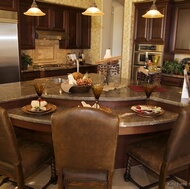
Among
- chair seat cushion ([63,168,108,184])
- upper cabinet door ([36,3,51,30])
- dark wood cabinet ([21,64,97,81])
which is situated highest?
upper cabinet door ([36,3,51,30])

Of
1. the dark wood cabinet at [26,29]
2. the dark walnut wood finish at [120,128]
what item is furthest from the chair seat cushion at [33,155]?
the dark wood cabinet at [26,29]

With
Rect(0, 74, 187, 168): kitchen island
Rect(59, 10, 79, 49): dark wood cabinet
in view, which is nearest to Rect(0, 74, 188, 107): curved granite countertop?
Rect(0, 74, 187, 168): kitchen island

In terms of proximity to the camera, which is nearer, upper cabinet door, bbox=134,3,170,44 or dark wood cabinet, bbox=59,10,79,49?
upper cabinet door, bbox=134,3,170,44

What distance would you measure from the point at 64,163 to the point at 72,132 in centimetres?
28

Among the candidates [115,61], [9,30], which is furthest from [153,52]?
[9,30]

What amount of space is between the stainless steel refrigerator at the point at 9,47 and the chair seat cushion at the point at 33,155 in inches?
97.8

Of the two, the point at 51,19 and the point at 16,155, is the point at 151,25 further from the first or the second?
the point at 16,155

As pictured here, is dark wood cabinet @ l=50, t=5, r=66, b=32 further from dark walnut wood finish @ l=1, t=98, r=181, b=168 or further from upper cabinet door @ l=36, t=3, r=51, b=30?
dark walnut wood finish @ l=1, t=98, r=181, b=168

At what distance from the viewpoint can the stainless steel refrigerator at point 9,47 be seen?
13.6 feet

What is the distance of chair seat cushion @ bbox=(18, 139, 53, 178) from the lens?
6.15 feet

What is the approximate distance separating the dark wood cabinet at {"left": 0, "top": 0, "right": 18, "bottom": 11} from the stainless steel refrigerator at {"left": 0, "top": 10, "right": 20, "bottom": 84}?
77 millimetres

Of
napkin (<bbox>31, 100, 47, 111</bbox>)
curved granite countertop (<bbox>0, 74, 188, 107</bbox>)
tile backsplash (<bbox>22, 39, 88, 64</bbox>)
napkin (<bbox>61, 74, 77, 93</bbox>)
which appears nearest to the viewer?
napkin (<bbox>31, 100, 47, 111</bbox>)

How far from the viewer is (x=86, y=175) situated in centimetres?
169

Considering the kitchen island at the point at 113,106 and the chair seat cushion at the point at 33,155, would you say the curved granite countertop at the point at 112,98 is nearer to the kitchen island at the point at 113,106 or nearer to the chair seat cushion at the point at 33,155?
the kitchen island at the point at 113,106
